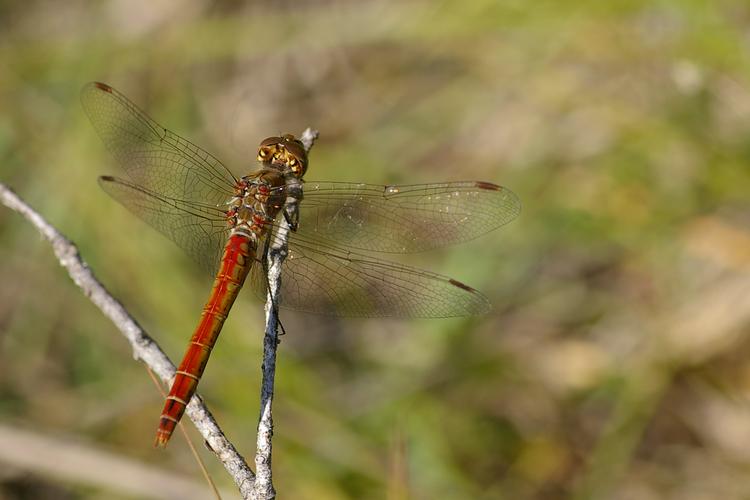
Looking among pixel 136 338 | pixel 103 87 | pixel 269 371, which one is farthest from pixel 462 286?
pixel 103 87

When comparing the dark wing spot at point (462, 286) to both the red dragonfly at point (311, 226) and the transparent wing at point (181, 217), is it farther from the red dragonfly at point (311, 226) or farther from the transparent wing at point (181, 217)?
the transparent wing at point (181, 217)

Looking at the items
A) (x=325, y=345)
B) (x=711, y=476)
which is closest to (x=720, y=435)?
(x=711, y=476)

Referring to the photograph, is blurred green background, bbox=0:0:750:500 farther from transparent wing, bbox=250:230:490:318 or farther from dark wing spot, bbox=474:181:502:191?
dark wing spot, bbox=474:181:502:191

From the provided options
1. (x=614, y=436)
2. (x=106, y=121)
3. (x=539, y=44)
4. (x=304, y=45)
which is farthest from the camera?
(x=304, y=45)

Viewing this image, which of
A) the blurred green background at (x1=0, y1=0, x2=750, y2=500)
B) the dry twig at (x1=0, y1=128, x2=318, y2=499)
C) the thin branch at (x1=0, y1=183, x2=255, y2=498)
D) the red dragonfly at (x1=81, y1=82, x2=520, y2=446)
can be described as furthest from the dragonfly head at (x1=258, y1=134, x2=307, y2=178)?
the blurred green background at (x1=0, y1=0, x2=750, y2=500)

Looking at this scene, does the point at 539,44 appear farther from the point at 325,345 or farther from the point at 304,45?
the point at 325,345

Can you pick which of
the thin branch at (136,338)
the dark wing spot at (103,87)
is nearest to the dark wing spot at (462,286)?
the thin branch at (136,338)
